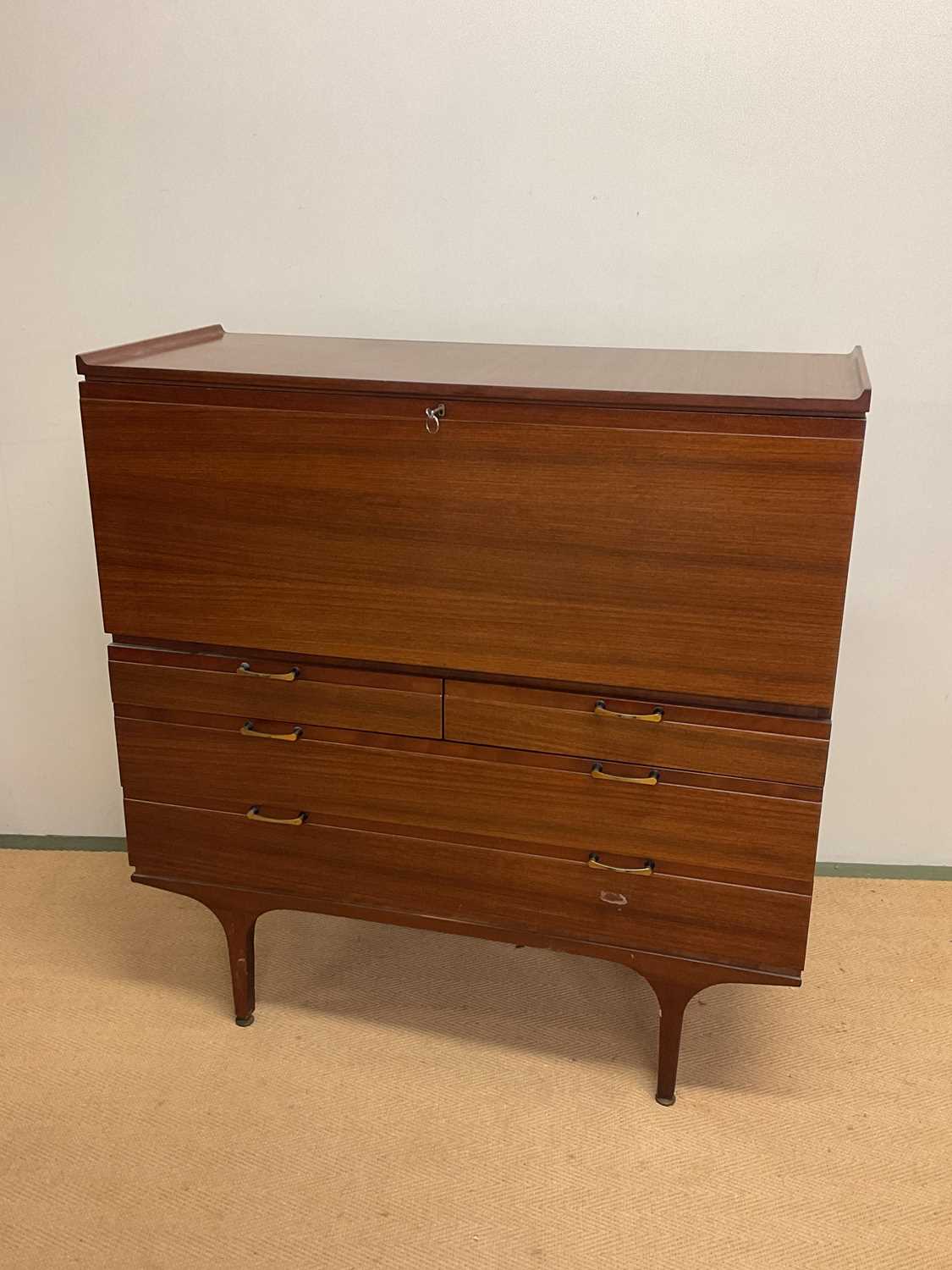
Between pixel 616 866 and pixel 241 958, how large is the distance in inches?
27.4

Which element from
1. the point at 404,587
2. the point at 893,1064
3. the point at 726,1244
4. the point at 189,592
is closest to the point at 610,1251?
the point at 726,1244

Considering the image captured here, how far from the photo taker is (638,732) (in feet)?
5.45

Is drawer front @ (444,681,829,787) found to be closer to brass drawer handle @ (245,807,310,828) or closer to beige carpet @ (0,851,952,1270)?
brass drawer handle @ (245,807,310,828)

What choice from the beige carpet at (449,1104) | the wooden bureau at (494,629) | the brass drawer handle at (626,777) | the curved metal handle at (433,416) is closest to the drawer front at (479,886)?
the wooden bureau at (494,629)

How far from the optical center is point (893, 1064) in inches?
75.9

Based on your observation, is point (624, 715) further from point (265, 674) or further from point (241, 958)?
point (241, 958)

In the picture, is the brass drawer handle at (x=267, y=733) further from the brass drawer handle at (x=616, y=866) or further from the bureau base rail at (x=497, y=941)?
the brass drawer handle at (x=616, y=866)

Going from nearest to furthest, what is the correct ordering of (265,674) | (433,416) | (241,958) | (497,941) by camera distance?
(433,416) → (265,674) → (497,941) → (241,958)

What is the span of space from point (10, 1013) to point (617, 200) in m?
1.78

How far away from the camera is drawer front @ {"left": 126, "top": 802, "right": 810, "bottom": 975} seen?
171cm

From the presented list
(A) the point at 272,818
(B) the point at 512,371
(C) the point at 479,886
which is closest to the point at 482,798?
(C) the point at 479,886

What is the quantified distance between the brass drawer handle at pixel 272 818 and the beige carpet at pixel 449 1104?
41 cm

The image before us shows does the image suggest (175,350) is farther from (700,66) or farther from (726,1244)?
(726,1244)

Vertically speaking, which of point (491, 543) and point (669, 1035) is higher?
point (491, 543)
